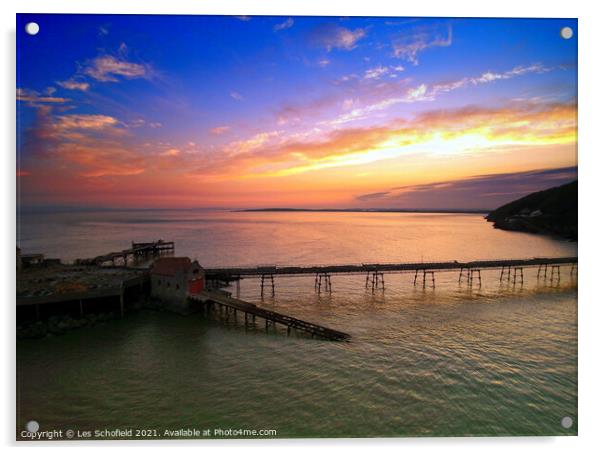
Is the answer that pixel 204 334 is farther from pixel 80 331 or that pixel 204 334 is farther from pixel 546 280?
pixel 546 280

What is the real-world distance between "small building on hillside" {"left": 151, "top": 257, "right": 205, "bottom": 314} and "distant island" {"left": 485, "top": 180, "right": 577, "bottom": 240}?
64.7 ft

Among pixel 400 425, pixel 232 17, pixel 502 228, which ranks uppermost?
pixel 232 17

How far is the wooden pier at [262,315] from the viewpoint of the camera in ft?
59.2

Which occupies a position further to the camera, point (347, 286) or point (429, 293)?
point (347, 286)

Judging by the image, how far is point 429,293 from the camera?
28453mm

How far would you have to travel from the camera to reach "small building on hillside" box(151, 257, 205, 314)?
70.7 feet

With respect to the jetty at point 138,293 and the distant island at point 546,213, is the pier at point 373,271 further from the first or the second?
the distant island at point 546,213

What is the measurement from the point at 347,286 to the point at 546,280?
19.2 meters

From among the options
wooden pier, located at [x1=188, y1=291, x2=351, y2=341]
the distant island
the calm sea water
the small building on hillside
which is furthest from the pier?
the small building on hillside

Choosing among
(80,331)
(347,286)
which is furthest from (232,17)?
(347,286)

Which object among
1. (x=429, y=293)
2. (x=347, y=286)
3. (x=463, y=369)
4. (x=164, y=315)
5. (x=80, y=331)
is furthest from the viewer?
(x=347, y=286)

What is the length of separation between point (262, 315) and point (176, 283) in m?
6.34

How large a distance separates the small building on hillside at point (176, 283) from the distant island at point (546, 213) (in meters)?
19.7

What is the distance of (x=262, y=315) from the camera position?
1953 cm
